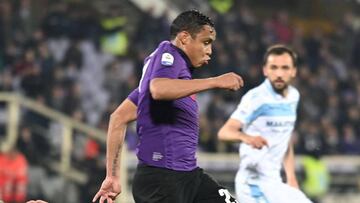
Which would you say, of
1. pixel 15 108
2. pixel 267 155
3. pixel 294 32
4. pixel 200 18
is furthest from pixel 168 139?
pixel 294 32

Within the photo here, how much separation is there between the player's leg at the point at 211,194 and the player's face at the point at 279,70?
246 centimetres

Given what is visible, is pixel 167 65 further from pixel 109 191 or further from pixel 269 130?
pixel 269 130

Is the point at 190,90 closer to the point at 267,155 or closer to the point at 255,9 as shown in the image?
the point at 267,155

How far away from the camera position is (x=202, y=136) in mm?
18094

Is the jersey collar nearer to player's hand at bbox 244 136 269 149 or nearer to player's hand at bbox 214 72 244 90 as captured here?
player's hand at bbox 214 72 244 90

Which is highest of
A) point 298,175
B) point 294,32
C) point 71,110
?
point 294,32

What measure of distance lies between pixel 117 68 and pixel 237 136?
991 cm

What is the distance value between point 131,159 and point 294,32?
22.9 feet

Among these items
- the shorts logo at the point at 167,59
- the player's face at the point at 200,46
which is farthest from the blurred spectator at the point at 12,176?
the shorts logo at the point at 167,59

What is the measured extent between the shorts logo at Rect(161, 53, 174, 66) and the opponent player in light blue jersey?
7.37 ft

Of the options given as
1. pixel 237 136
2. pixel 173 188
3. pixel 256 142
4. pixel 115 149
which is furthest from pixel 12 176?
pixel 173 188

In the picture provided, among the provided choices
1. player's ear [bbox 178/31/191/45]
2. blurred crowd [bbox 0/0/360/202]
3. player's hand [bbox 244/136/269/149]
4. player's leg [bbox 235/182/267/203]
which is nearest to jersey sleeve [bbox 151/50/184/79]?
player's ear [bbox 178/31/191/45]

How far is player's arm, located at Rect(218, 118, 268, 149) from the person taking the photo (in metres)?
8.51

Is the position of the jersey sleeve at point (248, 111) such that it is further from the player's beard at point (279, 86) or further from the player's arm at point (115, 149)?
the player's arm at point (115, 149)
